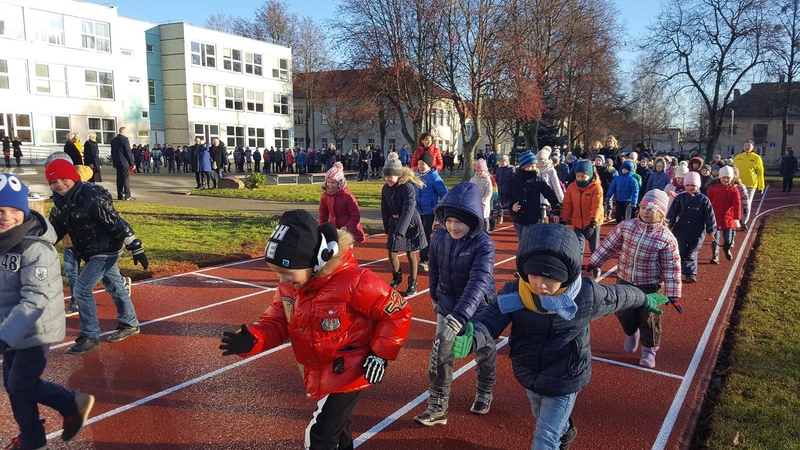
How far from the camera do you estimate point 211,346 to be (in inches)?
239

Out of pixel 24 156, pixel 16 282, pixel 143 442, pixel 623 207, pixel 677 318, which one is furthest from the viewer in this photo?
pixel 24 156

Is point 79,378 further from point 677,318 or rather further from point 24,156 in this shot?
point 24,156

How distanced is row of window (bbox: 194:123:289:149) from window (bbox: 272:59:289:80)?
488 centimetres

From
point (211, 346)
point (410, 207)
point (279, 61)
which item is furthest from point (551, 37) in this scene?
point (211, 346)

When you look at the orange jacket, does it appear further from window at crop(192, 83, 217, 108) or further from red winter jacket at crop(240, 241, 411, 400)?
window at crop(192, 83, 217, 108)

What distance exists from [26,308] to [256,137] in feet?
158

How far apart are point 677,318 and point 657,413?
293cm

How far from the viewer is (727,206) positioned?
10.4 metres

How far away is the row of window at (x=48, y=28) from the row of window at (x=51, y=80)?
1527mm

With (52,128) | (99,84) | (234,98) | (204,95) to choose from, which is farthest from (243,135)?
(52,128)

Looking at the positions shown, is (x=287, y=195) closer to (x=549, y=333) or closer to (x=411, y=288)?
(x=411, y=288)

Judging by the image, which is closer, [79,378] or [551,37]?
[79,378]

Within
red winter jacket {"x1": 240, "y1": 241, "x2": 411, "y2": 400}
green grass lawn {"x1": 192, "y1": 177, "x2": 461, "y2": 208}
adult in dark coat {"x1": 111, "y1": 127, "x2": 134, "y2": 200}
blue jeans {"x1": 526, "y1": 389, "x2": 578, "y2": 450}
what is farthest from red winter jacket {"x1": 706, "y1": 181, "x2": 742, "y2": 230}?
adult in dark coat {"x1": 111, "y1": 127, "x2": 134, "y2": 200}

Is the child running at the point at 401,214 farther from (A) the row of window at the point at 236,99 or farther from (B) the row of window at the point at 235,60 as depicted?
(B) the row of window at the point at 235,60
